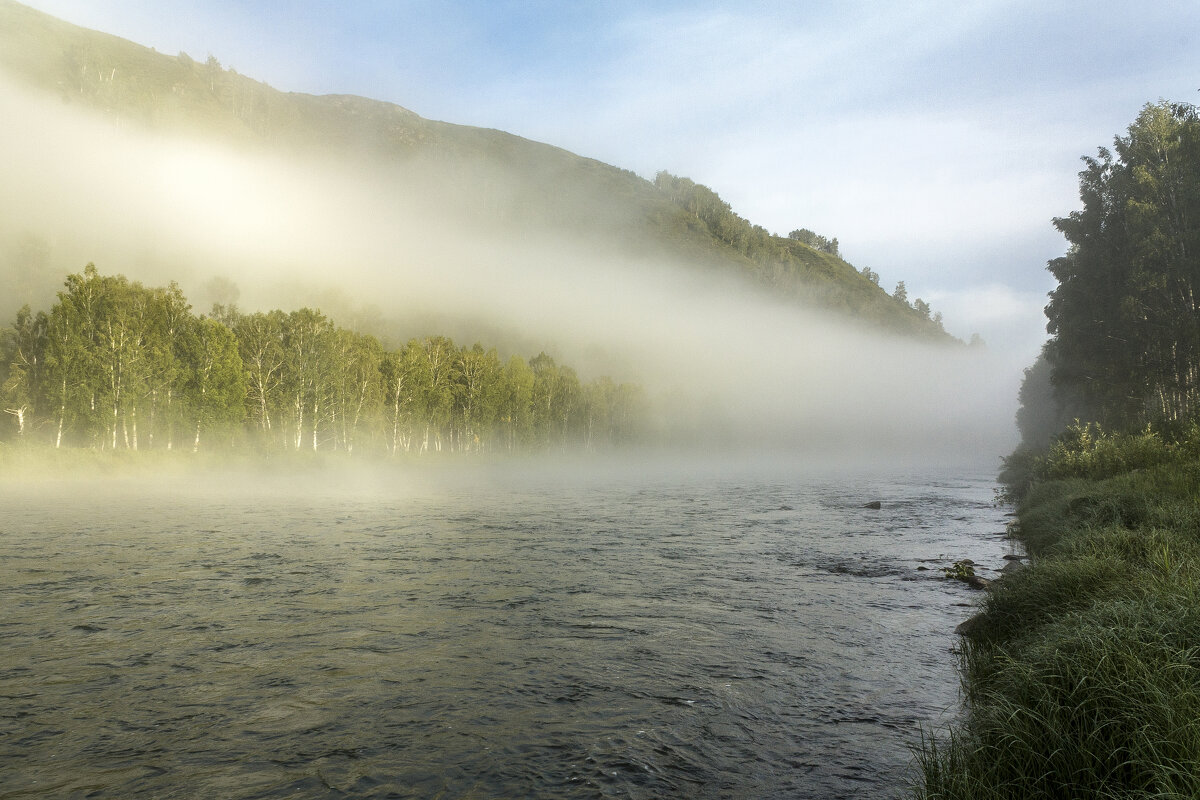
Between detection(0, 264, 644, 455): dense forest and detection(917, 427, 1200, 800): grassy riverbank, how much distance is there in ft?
268

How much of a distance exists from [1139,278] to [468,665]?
53.2 meters

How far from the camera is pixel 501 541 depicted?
29406mm

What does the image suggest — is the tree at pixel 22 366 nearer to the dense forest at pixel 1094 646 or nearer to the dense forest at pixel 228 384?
the dense forest at pixel 228 384

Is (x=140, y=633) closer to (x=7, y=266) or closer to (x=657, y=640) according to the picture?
(x=657, y=640)

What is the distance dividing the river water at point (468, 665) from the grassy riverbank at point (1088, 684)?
5.02 feet

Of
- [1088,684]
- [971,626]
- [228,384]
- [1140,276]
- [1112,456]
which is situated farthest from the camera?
[228,384]

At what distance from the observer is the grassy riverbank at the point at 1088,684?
19.7 feet

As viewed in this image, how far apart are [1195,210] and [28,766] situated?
63.1 meters

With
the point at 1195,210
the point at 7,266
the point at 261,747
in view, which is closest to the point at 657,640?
the point at 261,747

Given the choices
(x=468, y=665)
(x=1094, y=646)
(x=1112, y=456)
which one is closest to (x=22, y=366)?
(x=468, y=665)

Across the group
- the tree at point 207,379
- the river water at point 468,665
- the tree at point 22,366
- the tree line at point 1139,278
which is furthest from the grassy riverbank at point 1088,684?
the tree at point 22,366

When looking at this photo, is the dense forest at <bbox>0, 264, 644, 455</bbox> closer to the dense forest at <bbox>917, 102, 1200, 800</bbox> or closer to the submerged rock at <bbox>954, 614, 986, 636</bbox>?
the submerged rock at <bbox>954, 614, 986, 636</bbox>

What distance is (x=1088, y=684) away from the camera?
7445 mm

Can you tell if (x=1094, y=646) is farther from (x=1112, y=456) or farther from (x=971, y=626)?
(x=1112, y=456)
